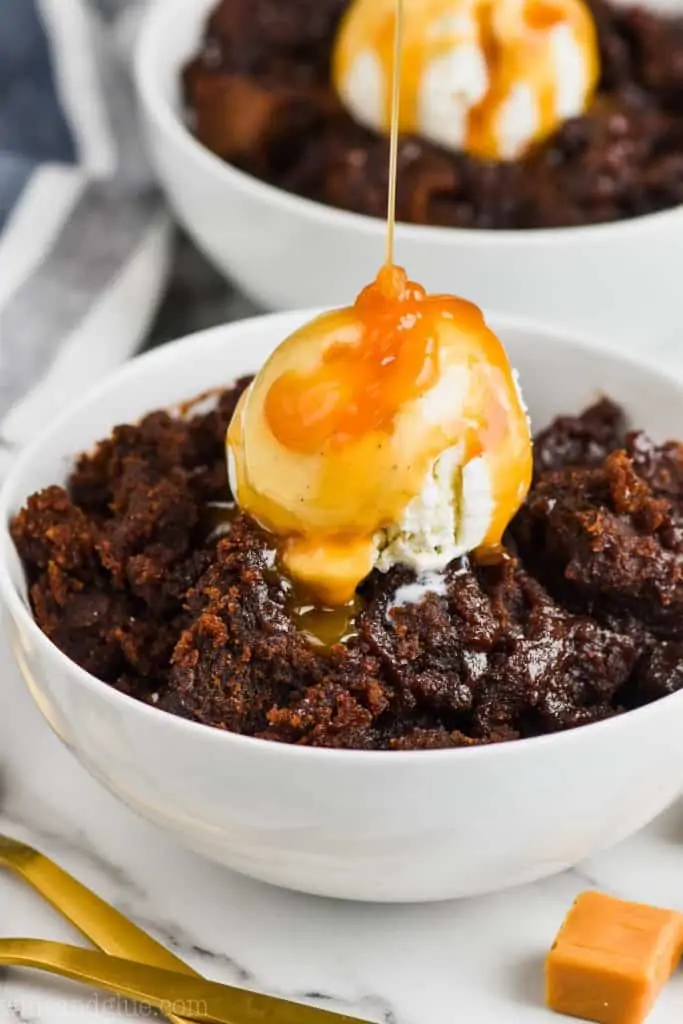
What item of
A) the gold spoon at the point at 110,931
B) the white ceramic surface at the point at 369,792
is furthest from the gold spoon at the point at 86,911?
the white ceramic surface at the point at 369,792

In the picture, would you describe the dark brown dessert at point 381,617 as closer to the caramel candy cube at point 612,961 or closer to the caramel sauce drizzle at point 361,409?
the caramel sauce drizzle at point 361,409

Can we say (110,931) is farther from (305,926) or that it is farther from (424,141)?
(424,141)

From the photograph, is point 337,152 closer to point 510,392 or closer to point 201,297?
point 201,297

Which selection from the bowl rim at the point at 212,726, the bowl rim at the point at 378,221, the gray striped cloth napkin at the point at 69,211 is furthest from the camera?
the gray striped cloth napkin at the point at 69,211

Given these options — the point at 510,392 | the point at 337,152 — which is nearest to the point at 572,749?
the point at 510,392

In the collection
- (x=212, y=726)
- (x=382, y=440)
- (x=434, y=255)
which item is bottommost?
(x=434, y=255)

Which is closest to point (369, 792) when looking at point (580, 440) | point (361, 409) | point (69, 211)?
point (361, 409)
